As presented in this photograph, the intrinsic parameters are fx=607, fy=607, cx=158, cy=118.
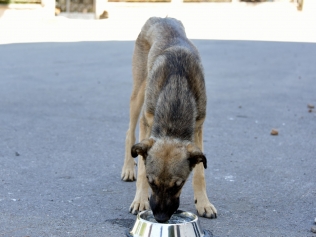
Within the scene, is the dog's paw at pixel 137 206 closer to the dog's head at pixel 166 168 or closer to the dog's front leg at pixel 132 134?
the dog's head at pixel 166 168

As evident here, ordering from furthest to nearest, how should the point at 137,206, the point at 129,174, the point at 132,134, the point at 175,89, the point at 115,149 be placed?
the point at 115,149
the point at 132,134
the point at 129,174
the point at 137,206
the point at 175,89

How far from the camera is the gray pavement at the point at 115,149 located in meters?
5.13

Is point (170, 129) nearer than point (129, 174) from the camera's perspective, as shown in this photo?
Yes

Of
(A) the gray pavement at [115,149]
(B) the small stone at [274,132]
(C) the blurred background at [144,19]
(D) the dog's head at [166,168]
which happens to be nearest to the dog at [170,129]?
(D) the dog's head at [166,168]

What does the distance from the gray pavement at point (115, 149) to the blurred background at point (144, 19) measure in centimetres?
810

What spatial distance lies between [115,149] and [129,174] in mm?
1290

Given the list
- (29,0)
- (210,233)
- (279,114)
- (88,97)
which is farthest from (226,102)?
(29,0)

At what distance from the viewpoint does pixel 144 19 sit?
3070 cm

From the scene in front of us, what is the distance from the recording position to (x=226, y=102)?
11.1 metres

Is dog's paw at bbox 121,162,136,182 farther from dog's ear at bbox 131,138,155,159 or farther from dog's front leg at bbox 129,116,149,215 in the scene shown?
dog's ear at bbox 131,138,155,159

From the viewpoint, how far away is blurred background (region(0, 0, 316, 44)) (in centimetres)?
2378

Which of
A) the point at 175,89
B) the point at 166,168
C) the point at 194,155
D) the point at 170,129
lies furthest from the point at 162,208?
the point at 175,89

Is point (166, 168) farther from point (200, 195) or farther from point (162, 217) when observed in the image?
point (200, 195)

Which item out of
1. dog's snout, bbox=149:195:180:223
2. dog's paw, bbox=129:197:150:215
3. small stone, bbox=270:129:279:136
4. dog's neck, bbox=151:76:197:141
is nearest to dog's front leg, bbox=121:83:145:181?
dog's paw, bbox=129:197:150:215
